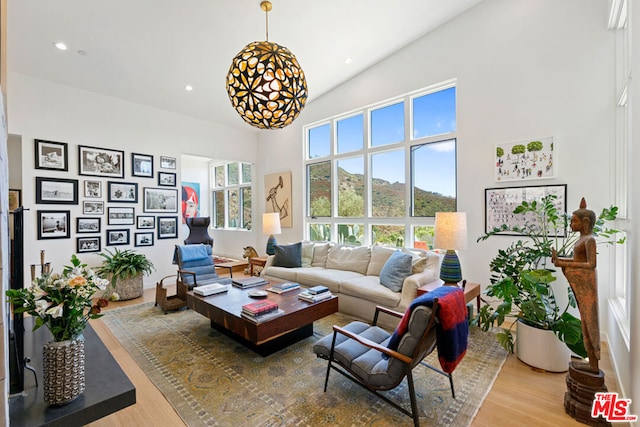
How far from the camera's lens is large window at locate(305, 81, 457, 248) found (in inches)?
166

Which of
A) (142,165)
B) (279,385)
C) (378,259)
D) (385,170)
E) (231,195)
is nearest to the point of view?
(279,385)

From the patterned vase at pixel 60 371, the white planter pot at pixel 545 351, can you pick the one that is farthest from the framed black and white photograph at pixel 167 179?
the white planter pot at pixel 545 351

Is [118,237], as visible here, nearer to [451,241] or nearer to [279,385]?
[279,385]

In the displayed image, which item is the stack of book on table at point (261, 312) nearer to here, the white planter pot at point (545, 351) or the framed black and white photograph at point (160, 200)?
the white planter pot at point (545, 351)

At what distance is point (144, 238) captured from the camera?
16.8 feet

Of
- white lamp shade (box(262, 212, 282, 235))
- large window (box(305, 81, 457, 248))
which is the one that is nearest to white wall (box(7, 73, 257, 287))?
white lamp shade (box(262, 212, 282, 235))

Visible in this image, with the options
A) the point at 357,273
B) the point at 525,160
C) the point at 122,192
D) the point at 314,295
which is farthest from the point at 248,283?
the point at 525,160

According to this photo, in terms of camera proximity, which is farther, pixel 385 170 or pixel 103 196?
pixel 385 170

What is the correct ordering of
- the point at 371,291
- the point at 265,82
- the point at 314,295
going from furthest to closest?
the point at 371,291, the point at 314,295, the point at 265,82

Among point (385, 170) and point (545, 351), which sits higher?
point (385, 170)

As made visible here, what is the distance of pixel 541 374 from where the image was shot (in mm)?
2432

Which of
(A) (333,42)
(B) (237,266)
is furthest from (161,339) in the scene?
(A) (333,42)

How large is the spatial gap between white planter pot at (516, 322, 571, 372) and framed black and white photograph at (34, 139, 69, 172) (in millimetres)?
6233

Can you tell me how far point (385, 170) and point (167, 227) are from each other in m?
4.14
